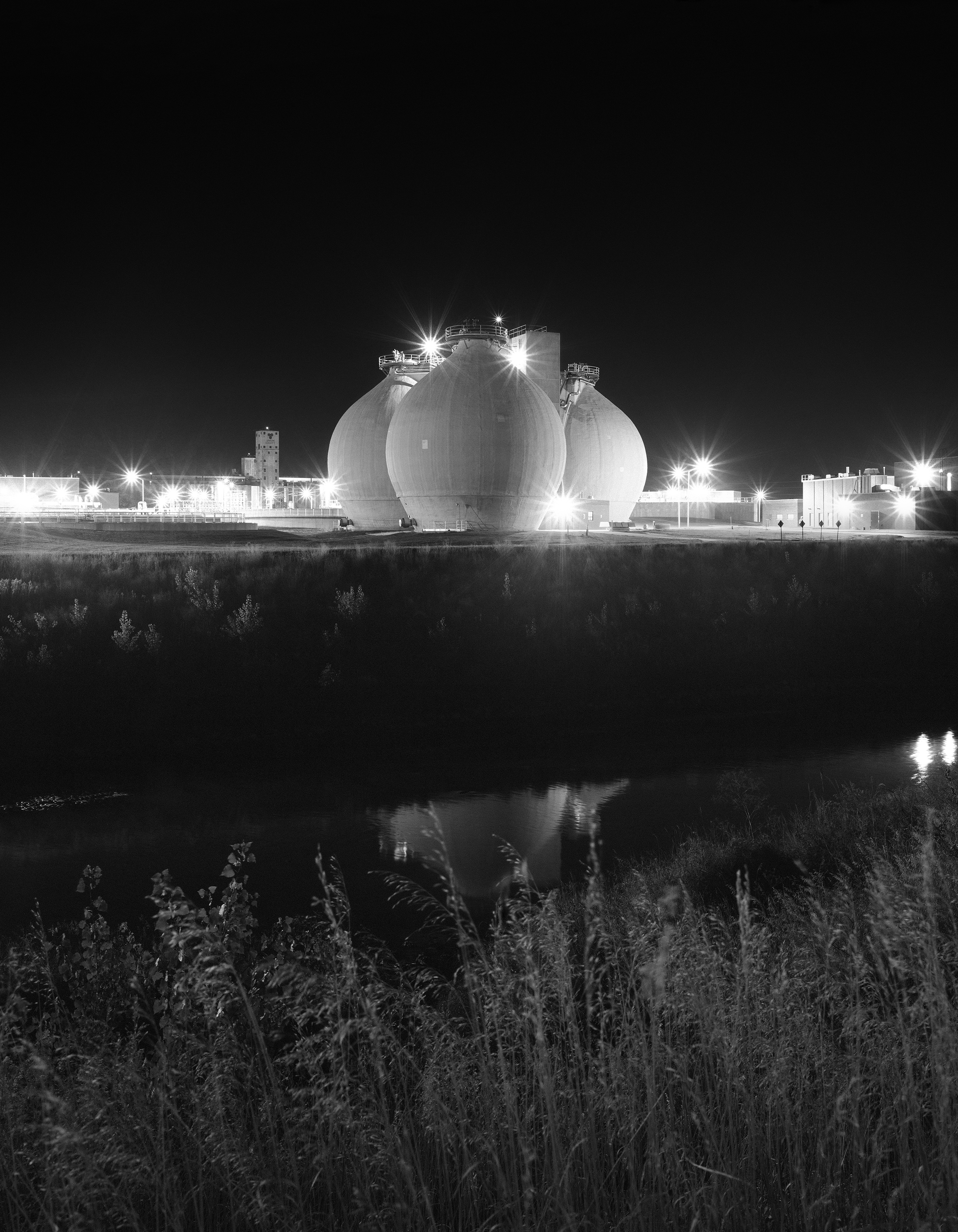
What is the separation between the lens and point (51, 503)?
255ft

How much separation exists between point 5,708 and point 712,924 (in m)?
21.7

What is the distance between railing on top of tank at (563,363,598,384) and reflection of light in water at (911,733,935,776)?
4139 centimetres

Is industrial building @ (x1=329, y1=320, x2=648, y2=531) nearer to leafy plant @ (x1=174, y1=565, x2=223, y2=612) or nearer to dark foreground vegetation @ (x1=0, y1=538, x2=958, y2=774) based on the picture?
dark foreground vegetation @ (x1=0, y1=538, x2=958, y2=774)

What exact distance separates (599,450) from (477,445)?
47.3 ft

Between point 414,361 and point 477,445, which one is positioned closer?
point 477,445

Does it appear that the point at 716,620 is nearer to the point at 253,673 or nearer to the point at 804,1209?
the point at 253,673

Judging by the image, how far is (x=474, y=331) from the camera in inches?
2044

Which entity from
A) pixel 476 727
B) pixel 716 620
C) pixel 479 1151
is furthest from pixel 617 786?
pixel 479 1151

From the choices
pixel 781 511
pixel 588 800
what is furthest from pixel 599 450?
pixel 588 800

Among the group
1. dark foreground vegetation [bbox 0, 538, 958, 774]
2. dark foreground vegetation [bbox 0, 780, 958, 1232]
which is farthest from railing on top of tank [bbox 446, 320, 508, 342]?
Answer: dark foreground vegetation [bbox 0, 780, 958, 1232]

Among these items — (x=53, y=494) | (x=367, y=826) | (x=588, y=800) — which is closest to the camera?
(x=367, y=826)

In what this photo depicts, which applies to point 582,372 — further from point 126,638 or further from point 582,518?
point 126,638

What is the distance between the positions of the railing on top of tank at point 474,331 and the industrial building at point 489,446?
57 mm

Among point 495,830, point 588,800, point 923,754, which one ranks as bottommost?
point 495,830
